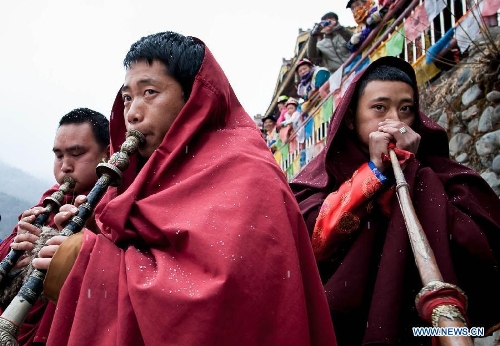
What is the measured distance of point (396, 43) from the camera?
6730mm

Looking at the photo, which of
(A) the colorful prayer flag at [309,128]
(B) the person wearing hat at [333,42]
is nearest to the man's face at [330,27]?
(B) the person wearing hat at [333,42]

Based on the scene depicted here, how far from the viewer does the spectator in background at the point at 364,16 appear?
761 cm

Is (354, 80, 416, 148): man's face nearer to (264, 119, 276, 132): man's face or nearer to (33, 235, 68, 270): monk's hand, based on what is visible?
(33, 235, 68, 270): monk's hand

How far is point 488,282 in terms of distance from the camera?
2127 millimetres

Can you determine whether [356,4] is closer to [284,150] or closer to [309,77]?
[309,77]

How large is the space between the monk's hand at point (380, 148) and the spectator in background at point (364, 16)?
5.71 m

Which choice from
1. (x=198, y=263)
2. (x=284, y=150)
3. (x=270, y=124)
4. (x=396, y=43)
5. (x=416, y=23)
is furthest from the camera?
(x=270, y=124)

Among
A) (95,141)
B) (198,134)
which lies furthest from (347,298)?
(95,141)

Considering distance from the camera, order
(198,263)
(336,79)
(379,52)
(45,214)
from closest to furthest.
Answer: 1. (198,263)
2. (45,214)
3. (379,52)
4. (336,79)

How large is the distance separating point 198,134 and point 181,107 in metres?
0.18

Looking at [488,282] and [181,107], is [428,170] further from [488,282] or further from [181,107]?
[181,107]

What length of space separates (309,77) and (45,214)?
835 centimetres

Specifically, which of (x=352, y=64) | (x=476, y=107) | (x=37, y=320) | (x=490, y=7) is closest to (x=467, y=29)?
(x=490, y=7)

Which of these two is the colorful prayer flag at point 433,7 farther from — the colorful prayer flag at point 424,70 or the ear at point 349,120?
the ear at point 349,120
